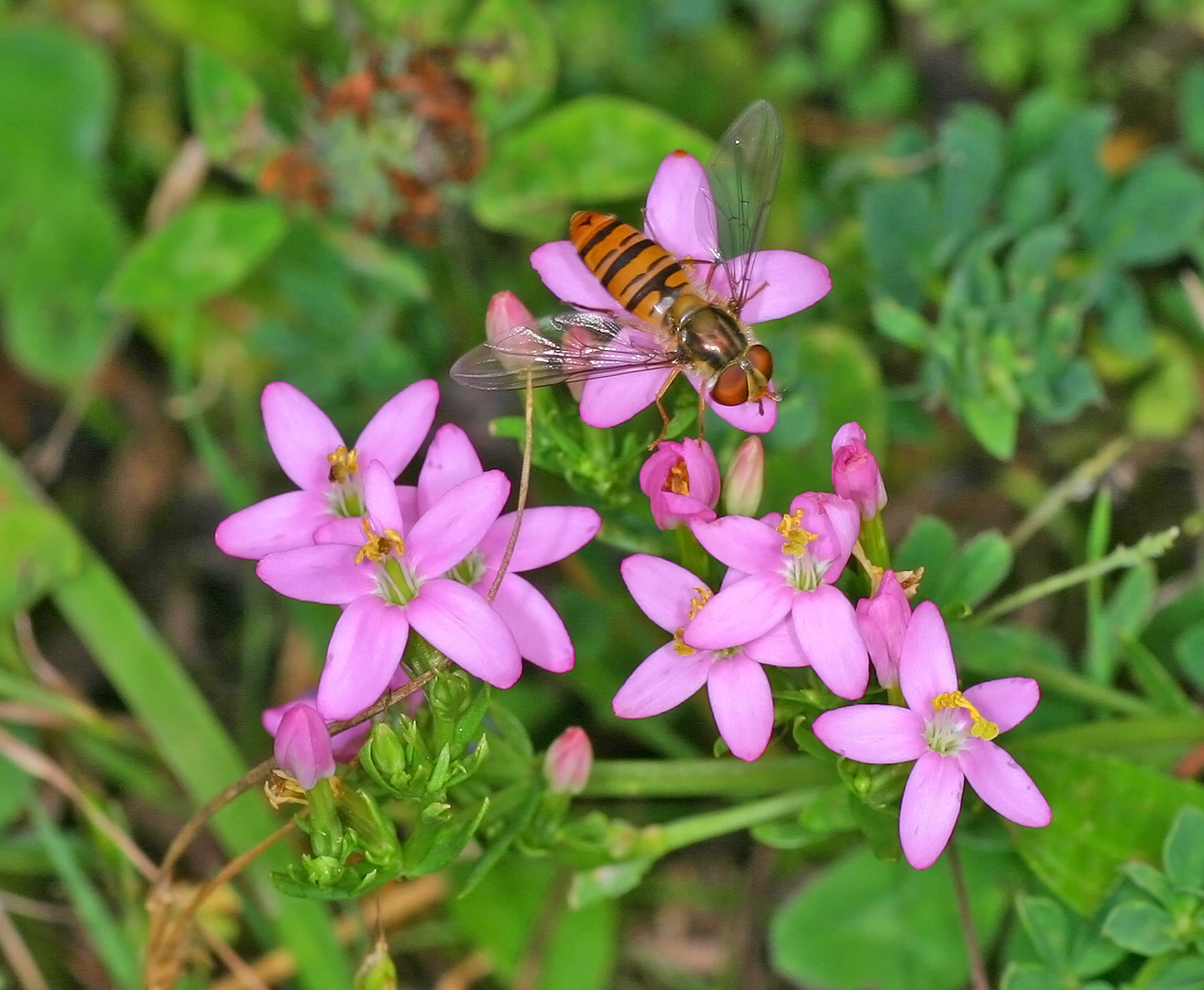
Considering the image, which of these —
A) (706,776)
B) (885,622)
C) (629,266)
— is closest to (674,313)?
(629,266)

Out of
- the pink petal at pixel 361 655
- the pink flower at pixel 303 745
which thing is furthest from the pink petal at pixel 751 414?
the pink flower at pixel 303 745

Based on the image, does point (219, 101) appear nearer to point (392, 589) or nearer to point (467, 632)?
point (392, 589)

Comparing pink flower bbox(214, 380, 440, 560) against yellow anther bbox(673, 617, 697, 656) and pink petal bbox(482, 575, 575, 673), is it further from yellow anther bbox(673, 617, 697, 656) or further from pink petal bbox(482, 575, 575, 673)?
yellow anther bbox(673, 617, 697, 656)

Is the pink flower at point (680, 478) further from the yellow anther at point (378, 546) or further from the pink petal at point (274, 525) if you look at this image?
the pink petal at point (274, 525)

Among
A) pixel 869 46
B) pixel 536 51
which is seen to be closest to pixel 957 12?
pixel 869 46

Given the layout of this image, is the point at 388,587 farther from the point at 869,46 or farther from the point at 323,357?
the point at 869,46

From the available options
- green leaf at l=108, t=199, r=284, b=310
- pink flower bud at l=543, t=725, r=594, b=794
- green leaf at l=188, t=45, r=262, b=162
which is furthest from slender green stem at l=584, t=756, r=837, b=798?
green leaf at l=188, t=45, r=262, b=162
